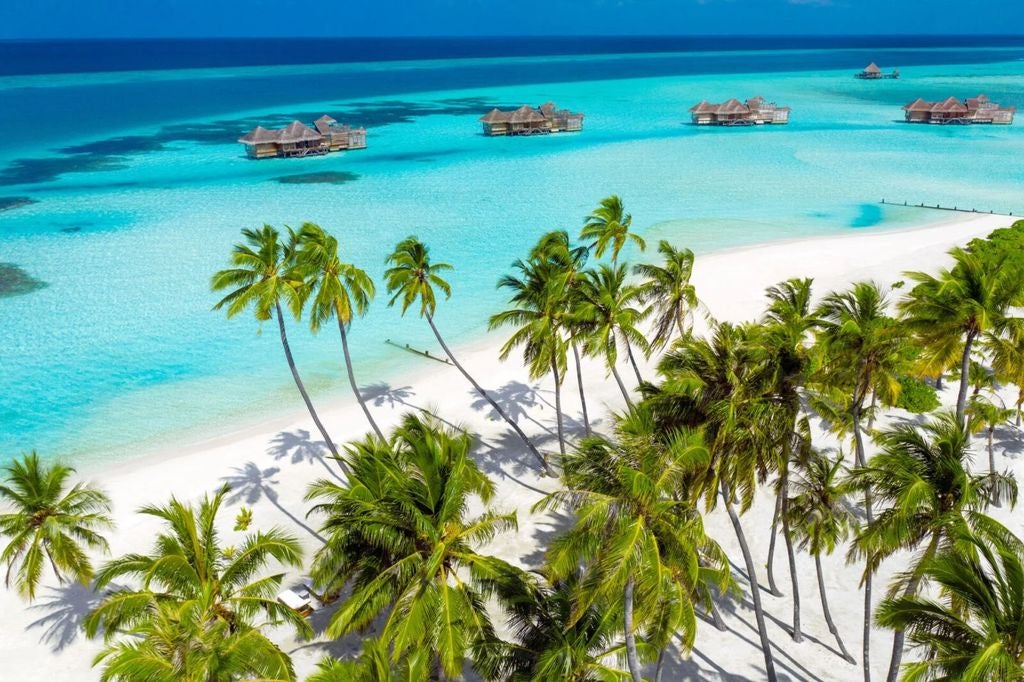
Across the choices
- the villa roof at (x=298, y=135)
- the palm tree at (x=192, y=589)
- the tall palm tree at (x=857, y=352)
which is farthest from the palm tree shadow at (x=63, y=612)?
the villa roof at (x=298, y=135)

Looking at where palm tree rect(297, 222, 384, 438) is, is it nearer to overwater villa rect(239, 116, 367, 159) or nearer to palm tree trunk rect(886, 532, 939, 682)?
palm tree trunk rect(886, 532, 939, 682)

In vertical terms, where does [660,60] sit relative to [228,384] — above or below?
above

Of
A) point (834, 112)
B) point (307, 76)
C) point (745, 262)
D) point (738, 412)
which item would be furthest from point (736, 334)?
point (307, 76)

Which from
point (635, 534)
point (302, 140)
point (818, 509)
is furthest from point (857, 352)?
point (302, 140)

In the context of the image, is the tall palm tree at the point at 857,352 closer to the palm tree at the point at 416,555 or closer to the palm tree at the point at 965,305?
the palm tree at the point at 965,305

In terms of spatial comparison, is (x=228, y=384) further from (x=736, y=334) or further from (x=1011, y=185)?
(x=1011, y=185)

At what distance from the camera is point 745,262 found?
1515 inches

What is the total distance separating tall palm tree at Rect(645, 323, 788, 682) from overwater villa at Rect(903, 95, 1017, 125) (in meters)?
84.3

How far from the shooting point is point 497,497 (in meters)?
20.1

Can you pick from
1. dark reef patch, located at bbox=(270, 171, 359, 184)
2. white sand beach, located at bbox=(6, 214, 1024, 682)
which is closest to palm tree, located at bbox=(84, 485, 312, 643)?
white sand beach, located at bbox=(6, 214, 1024, 682)

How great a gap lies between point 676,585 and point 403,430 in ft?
18.0

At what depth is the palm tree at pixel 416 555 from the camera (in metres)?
10.8

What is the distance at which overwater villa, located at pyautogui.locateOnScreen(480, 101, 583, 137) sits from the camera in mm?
75562

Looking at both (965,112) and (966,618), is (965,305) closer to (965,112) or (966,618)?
(966,618)
